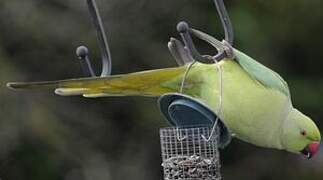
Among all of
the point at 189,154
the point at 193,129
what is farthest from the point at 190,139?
the point at 189,154

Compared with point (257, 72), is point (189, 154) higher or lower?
lower

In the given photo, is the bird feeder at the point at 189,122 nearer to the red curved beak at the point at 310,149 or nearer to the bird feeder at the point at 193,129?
the bird feeder at the point at 193,129

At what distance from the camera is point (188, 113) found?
7.71 ft

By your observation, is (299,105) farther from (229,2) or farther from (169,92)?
(169,92)

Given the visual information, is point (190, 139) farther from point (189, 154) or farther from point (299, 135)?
point (299, 135)

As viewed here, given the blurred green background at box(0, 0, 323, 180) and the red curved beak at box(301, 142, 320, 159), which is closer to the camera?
the red curved beak at box(301, 142, 320, 159)

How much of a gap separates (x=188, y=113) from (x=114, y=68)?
2962mm

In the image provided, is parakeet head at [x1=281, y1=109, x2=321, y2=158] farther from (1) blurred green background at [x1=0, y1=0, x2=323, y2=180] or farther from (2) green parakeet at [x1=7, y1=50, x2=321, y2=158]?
(1) blurred green background at [x1=0, y1=0, x2=323, y2=180]

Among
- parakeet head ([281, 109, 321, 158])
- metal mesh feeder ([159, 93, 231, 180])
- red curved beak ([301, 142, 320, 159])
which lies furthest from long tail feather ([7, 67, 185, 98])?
red curved beak ([301, 142, 320, 159])

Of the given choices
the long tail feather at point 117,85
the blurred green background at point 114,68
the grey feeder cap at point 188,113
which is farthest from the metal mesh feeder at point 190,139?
the blurred green background at point 114,68

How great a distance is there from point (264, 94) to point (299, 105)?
3.06m

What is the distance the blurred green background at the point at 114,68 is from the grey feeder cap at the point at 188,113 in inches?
108

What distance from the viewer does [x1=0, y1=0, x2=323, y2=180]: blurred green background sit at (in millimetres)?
5160

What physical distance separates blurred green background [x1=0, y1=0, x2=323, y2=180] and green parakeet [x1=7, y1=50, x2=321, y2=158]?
2.65 m
